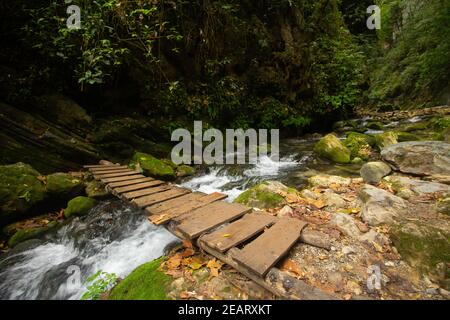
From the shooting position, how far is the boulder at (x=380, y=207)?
256 cm

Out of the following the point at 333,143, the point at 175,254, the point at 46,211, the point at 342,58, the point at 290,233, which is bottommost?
the point at 46,211

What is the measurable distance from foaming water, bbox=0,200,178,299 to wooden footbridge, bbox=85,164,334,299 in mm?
705

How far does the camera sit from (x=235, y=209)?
298 cm

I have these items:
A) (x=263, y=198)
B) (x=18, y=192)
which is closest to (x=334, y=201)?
(x=263, y=198)

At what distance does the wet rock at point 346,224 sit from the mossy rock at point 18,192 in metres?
5.32

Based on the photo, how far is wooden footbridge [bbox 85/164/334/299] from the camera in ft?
5.83

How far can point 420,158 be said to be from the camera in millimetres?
3959

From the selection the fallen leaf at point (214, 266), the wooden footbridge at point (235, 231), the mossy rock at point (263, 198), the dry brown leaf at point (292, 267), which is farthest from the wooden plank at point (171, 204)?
the dry brown leaf at point (292, 267)

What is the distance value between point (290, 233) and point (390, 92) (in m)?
27.4

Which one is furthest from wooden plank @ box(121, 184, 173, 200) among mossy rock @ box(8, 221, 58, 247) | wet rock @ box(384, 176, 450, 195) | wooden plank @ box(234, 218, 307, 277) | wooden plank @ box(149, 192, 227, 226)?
wet rock @ box(384, 176, 450, 195)

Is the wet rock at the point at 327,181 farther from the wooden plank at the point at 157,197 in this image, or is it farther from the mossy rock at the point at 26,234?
the mossy rock at the point at 26,234

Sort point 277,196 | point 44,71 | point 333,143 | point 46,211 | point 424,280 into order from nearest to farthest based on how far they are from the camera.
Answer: point 424,280, point 277,196, point 46,211, point 44,71, point 333,143
